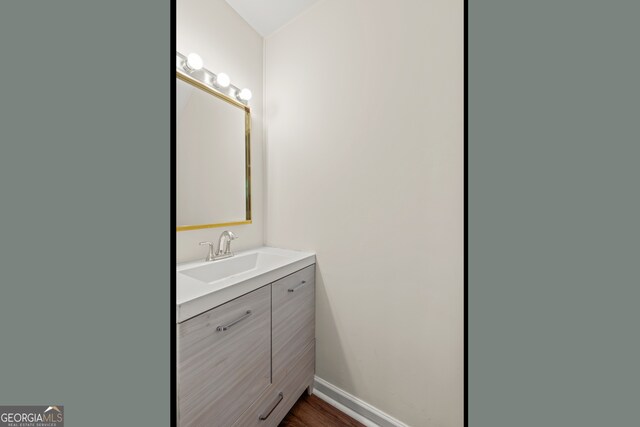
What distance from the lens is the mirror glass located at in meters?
1.29

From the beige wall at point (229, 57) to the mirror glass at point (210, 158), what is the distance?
0.26ft

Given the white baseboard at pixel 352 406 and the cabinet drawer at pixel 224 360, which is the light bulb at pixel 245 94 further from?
the white baseboard at pixel 352 406

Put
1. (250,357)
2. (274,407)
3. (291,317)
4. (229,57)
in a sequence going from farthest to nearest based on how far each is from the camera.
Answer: (229,57)
(291,317)
(274,407)
(250,357)

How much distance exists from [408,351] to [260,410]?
0.78 metres

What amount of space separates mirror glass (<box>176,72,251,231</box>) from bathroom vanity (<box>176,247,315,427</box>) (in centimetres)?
29

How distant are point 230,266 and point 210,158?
671 mm

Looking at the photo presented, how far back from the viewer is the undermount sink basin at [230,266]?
1.24 m

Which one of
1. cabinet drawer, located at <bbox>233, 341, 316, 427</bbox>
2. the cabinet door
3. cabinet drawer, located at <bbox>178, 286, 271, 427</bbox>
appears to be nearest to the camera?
cabinet drawer, located at <bbox>178, 286, 271, 427</bbox>

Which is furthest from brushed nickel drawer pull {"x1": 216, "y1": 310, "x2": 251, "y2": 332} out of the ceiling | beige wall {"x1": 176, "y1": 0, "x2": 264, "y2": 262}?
the ceiling

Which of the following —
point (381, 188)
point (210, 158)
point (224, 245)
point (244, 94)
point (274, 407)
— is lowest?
point (274, 407)

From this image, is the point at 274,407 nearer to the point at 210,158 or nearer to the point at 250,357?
the point at 250,357

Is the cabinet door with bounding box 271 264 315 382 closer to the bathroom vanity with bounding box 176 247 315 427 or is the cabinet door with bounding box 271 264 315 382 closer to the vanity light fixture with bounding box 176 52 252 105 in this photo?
the bathroom vanity with bounding box 176 247 315 427

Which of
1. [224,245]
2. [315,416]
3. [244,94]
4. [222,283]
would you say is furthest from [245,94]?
[315,416]

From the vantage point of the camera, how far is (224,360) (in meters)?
0.93
